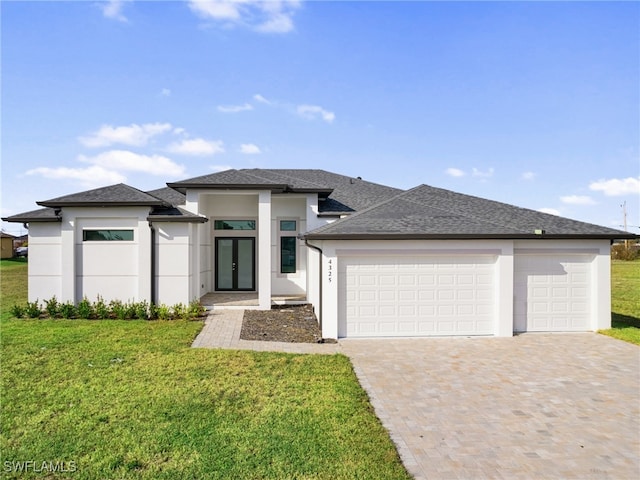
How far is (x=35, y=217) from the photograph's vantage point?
12570 millimetres

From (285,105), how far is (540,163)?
12.9 m

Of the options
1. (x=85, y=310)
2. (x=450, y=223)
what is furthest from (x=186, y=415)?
(x=85, y=310)

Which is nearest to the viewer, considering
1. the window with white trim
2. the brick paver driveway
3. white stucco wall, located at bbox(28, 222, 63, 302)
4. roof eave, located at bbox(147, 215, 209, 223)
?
the brick paver driveway

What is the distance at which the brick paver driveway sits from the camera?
413 centimetres

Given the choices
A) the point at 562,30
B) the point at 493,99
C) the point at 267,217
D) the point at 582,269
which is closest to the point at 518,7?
the point at 562,30

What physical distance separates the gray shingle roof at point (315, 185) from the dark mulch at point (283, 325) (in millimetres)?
4226

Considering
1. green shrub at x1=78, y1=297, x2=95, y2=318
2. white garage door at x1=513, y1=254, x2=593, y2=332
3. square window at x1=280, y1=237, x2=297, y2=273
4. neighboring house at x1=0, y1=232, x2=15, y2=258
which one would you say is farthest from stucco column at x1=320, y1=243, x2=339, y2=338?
neighboring house at x1=0, y1=232, x2=15, y2=258

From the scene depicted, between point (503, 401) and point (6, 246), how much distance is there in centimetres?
5206

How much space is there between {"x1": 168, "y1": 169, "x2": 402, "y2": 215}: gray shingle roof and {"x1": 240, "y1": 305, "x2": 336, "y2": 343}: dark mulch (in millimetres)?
4226

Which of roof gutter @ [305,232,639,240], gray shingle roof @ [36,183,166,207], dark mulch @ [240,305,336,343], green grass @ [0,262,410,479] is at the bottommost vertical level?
dark mulch @ [240,305,336,343]

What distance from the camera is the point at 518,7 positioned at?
11.5m

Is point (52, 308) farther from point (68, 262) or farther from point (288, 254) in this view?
point (288, 254)

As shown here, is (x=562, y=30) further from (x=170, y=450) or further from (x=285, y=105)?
(x=170, y=450)

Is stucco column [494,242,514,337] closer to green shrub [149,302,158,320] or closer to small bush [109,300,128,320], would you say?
green shrub [149,302,158,320]
